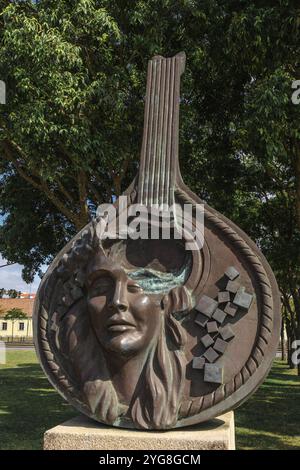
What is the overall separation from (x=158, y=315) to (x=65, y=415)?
20.5 ft

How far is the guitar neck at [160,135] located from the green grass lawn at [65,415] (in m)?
4.25

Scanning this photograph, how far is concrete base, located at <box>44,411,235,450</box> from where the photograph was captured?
357 cm

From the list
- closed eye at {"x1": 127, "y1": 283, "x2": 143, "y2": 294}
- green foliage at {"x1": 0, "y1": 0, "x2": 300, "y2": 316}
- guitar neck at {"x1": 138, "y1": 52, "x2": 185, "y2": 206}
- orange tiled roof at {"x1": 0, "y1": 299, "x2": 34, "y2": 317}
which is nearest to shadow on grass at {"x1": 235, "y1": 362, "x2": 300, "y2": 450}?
green foliage at {"x1": 0, "y1": 0, "x2": 300, "y2": 316}

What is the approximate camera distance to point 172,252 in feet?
14.4

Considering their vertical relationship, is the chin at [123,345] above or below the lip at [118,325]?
below

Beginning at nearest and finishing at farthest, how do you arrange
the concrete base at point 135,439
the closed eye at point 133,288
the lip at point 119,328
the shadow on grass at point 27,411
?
the concrete base at point 135,439
the lip at point 119,328
the closed eye at point 133,288
the shadow on grass at point 27,411

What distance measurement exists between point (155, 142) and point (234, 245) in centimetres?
137

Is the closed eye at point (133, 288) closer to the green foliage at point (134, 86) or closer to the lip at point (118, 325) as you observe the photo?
the lip at point (118, 325)

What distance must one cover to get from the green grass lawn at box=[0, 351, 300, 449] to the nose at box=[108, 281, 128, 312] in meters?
3.86

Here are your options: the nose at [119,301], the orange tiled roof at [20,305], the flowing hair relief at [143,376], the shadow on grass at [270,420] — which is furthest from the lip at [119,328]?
the orange tiled roof at [20,305]

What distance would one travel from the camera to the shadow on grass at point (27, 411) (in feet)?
24.2

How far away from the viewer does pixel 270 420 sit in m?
9.45

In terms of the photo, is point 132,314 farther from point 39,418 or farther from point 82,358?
point 39,418

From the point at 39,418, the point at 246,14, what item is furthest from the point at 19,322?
the point at 246,14
